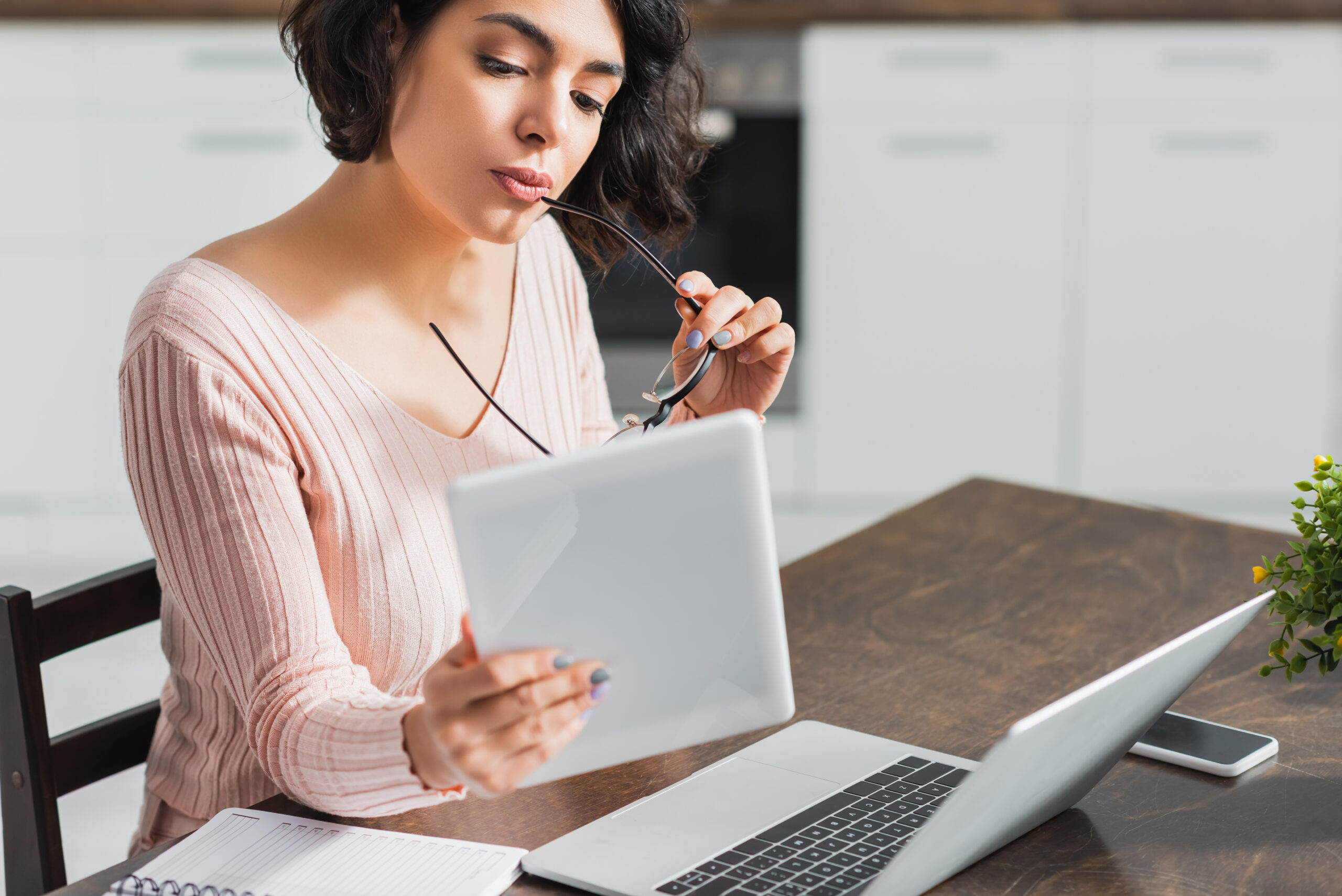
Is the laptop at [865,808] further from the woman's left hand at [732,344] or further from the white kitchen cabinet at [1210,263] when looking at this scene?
the white kitchen cabinet at [1210,263]

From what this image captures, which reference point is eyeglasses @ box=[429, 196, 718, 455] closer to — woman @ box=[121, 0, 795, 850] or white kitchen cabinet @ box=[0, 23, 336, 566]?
woman @ box=[121, 0, 795, 850]

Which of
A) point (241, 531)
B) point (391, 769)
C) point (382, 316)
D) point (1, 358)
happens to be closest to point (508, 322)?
point (382, 316)

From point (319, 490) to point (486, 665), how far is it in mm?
348

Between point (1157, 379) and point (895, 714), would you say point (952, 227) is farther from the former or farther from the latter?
point (895, 714)

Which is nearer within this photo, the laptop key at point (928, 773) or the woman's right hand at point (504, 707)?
the woman's right hand at point (504, 707)

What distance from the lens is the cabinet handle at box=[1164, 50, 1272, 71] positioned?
8.89 ft

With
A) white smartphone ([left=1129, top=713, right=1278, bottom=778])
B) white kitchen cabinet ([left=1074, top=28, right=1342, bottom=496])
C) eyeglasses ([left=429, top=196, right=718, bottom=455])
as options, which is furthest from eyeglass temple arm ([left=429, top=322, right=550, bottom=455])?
white kitchen cabinet ([left=1074, top=28, right=1342, bottom=496])

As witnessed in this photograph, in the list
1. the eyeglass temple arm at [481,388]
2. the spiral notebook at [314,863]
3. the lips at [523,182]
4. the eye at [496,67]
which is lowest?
the spiral notebook at [314,863]

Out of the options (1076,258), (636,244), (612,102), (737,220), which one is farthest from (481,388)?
(1076,258)

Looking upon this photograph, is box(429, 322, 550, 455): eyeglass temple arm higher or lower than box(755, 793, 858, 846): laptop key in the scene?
higher

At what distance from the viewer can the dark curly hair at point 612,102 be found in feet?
3.22

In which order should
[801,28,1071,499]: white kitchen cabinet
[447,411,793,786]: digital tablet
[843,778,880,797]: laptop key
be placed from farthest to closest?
[801,28,1071,499]: white kitchen cabinet, [843,778,880,797]: laptop key, [447,411,793,786]: digital tablet

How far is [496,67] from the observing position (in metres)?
0.94

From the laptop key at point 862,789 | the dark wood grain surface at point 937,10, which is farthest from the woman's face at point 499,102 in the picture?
the dark wood grain surface at point 937,10
